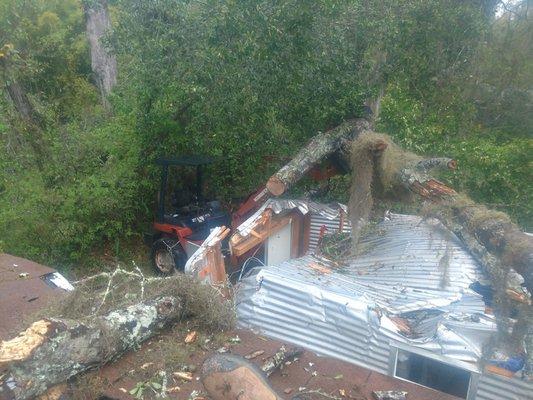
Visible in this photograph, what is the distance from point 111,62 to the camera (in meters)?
13.4

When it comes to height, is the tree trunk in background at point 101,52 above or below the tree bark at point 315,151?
above

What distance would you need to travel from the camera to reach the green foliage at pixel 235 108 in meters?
8.87

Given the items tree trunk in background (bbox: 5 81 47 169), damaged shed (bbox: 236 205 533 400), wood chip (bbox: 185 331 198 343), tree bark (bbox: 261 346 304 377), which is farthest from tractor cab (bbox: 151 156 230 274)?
tree bark (bbox: 261 346 304 377)

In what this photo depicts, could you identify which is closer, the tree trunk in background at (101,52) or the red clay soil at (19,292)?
the red clay soil at (19,292)

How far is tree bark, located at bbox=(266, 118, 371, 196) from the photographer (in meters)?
8.64

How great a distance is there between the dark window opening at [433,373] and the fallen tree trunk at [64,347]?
8.93 ft

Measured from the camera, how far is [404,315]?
5918 millimetres

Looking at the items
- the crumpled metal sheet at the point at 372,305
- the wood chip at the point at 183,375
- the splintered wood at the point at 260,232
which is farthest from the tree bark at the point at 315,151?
the wood chip at the point at 183,375

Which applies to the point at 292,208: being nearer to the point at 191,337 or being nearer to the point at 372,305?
the point at 372,305

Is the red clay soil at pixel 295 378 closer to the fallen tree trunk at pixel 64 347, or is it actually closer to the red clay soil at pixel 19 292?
the fallen tree trunk at pixel 64 347

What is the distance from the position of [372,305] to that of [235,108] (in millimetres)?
4940

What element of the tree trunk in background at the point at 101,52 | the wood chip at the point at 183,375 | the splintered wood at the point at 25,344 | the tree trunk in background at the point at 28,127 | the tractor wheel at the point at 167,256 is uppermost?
the tree trunk in background at the point at 101,52

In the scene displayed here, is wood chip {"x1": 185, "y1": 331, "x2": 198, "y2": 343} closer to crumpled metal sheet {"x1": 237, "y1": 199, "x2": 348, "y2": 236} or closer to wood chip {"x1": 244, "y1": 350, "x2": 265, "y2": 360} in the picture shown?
wood chip {"x1": 244, "y1": 350, "x2": 265, "y2": 360}

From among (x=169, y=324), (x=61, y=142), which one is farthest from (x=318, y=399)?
(x=61, y=142)
